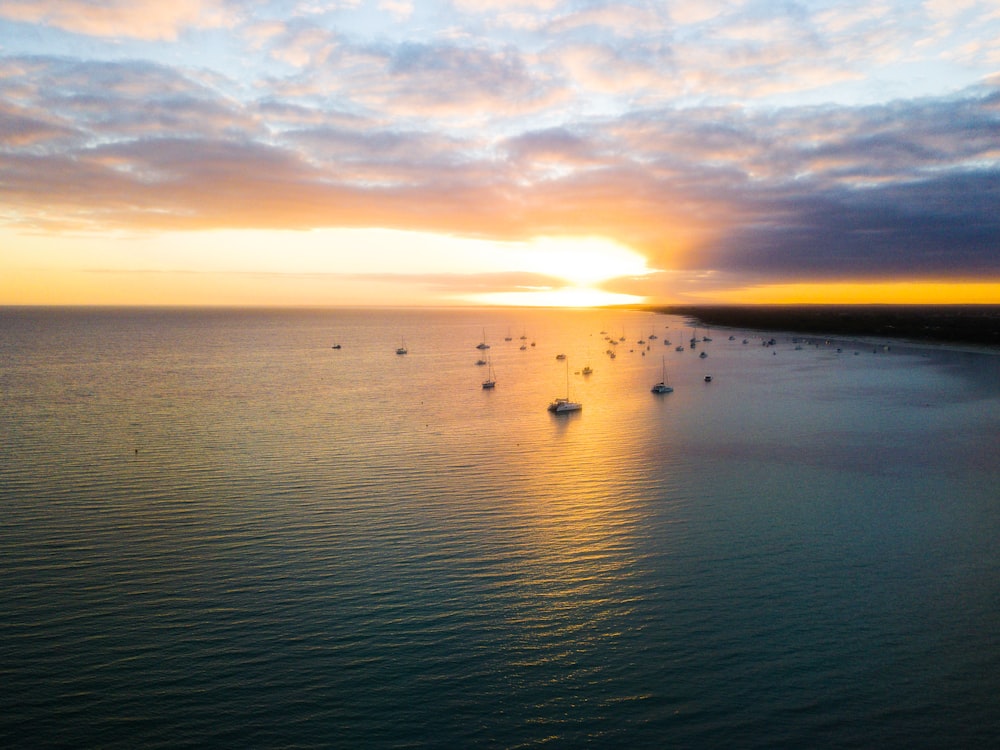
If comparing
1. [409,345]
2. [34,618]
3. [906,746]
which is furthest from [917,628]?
[409,345]

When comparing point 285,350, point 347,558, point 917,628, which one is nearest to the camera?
point 917,628

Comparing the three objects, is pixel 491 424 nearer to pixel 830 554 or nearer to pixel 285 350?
pixel 830 554

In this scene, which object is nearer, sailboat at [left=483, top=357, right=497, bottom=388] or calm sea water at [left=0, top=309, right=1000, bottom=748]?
calm sea water at [left=0, top=309, right=1000, bottom=748]

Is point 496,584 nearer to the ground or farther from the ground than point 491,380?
nearer to the ground

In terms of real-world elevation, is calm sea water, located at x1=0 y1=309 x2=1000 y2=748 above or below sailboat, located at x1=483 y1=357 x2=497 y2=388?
below

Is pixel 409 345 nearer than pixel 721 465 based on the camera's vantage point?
No

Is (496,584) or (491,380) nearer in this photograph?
(496,584)

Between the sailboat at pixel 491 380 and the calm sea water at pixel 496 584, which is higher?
the sailboat at pixel 491 380

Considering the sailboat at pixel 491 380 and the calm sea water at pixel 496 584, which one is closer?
the calm sea water at pixel 496 584
